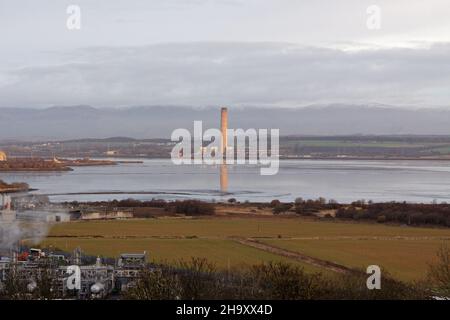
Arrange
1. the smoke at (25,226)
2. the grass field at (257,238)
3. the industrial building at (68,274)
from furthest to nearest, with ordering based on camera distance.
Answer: the smoke at (25,226), the grass field at (257,238), the industrial building at (68,274)

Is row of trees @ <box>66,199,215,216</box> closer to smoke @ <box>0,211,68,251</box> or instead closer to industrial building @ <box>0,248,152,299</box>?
smoke @ <box>0,211,68,251</box>

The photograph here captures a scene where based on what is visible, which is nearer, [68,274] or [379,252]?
[68,274]

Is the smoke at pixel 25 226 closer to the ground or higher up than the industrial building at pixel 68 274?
closer to the ground

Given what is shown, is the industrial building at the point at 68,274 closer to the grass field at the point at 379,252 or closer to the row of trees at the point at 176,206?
the grass field at the point at 379,252

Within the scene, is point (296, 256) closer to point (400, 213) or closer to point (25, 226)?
point (25, 226)

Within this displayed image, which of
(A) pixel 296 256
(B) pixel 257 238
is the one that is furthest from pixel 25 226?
(A) pixel 296 256

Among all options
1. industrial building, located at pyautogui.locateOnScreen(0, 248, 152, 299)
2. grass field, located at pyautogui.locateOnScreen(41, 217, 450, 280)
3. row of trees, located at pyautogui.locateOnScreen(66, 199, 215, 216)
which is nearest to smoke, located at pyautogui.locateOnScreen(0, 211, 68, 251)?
grass field, located at pyautogui.locateOnScreen(41, 217, 450, 280)

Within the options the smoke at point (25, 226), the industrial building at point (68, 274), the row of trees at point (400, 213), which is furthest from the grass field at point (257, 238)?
the industrial building at point (68, 274)
